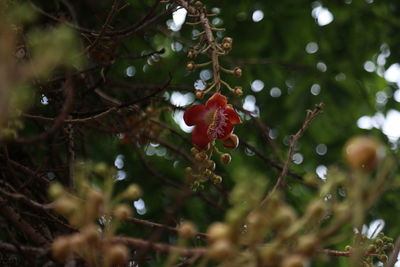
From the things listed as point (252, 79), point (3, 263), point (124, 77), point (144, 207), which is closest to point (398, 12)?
point (252, 79)

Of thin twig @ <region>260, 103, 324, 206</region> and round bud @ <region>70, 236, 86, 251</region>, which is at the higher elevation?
thin twig @ <region>260, 103, 324, 206</region>

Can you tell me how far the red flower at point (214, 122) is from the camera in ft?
4.69

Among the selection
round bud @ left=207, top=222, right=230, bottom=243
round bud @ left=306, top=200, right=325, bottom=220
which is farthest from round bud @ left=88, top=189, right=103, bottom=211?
round bud @ left=306, top=200, right=325, bottom=220

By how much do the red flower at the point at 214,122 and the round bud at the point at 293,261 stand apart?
795 mm

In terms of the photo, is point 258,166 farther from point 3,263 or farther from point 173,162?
point 3,263

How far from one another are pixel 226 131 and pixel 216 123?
0.03 m

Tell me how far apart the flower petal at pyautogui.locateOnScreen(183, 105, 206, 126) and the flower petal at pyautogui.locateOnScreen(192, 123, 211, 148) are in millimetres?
27

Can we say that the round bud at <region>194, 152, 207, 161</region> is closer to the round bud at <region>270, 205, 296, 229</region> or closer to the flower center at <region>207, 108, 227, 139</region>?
the flower center at <region>207, 108, 227, 139</region>

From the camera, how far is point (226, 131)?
1.46m

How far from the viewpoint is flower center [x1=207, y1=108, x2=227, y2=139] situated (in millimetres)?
1441

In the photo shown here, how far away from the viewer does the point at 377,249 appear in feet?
3.74

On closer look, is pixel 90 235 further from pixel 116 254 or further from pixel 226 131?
pixel 226 131

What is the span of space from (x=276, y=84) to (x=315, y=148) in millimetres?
375

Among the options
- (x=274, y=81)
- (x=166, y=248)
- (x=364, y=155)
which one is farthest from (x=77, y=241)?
(x=274, y=81)
